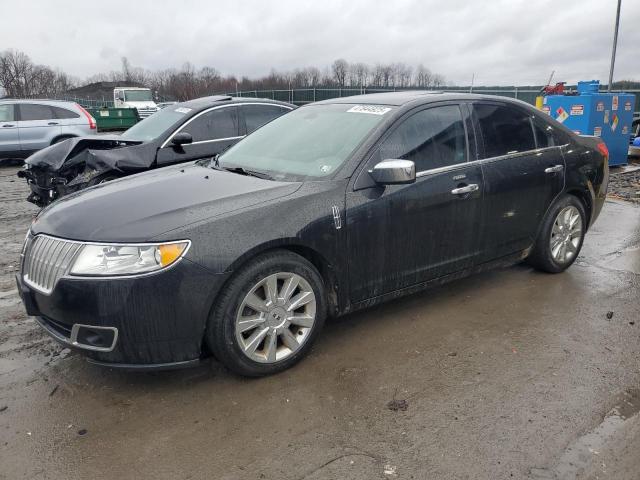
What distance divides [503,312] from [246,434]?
238cm

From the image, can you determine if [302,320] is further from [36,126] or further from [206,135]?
[36,126]

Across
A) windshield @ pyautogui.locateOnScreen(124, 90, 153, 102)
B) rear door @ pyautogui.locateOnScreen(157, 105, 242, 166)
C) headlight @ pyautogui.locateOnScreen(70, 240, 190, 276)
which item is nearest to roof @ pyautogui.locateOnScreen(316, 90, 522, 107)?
headlight @ pyautogui.locateOnScreen(70, 240, 190, 276)

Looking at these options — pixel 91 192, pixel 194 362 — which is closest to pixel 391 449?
pixel 194 362

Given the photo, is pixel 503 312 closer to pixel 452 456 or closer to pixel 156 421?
pixel 452 456

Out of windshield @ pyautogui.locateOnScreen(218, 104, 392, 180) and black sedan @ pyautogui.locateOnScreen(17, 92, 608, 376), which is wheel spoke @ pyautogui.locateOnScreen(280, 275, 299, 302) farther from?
windshield @ pyautogui.locateOnScreen(218, 104, 392, 180)

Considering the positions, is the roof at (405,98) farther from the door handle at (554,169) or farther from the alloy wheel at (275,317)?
the alloy wheel at (275,317)

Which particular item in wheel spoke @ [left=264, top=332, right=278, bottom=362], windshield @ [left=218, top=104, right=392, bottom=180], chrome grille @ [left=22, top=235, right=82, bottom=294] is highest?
windshield @ [left=218, top=104, right=392, bottom=180]

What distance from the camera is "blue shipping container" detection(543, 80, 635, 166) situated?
35.6 ft

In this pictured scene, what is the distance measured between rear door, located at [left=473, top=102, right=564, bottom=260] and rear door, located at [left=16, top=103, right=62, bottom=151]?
12.4 metres

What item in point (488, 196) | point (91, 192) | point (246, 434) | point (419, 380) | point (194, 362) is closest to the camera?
point (246, 434)

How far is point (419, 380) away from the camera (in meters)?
3.19

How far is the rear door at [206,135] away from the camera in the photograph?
657 centimetres

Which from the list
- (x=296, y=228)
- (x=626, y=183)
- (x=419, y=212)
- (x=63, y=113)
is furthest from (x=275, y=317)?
(x=63, y=113)

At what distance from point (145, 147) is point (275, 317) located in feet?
13.4
